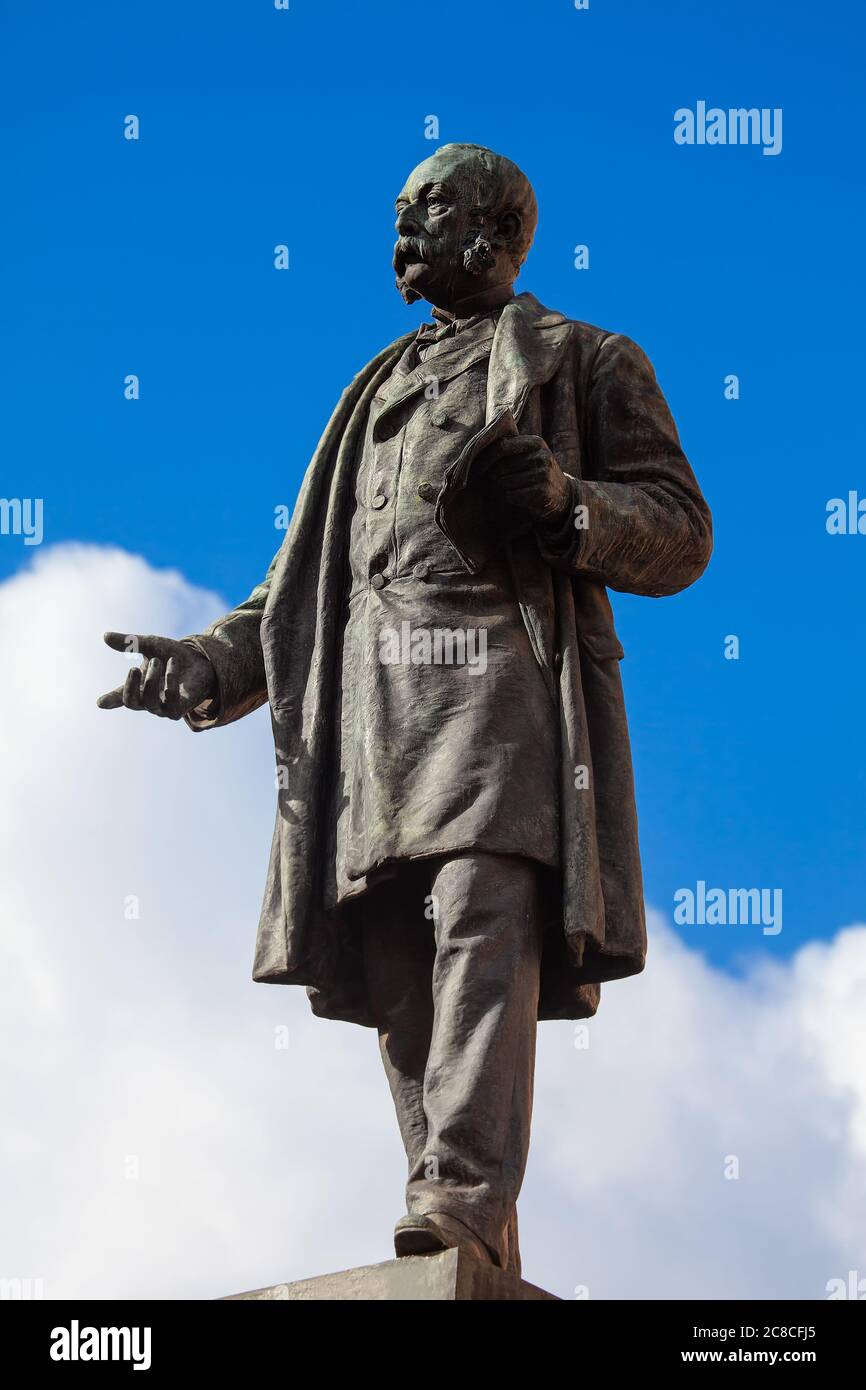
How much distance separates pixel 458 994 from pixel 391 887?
76 cm

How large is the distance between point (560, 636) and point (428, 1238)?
2534mm

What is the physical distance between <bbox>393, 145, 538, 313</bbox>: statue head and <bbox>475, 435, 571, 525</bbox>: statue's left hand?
4.49ft

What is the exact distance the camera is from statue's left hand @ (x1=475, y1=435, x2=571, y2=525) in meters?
10.1

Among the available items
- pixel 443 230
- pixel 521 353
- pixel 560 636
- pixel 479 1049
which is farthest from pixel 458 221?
pixel 479 1049

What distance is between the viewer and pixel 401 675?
10.4 m

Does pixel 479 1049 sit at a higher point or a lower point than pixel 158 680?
lower

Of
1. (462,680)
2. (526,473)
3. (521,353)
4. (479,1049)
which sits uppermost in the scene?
(521,353)

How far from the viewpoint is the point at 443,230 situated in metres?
11.2

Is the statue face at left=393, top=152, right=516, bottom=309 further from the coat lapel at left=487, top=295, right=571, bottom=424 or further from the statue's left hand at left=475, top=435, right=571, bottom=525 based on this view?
the statue's left hand at left=475, top=435, right=571, bottom=525

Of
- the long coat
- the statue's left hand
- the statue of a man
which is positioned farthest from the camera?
the long coat

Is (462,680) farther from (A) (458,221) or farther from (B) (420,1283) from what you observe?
(B) (420,1283)

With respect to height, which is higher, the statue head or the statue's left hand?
the statue head

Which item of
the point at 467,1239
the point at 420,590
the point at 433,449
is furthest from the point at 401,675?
the point at 467,1239

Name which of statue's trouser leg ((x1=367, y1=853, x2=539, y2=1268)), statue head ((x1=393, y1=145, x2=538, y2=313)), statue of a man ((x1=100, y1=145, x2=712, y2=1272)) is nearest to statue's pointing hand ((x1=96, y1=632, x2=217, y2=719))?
statue of a man ((x1=100, y1=145, x2=712, y2=1272))
